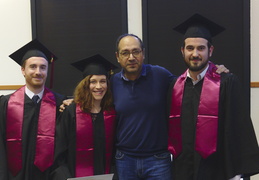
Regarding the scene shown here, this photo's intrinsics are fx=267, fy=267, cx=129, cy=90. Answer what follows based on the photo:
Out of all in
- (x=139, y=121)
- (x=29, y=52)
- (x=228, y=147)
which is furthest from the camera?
(x=29, y=52)

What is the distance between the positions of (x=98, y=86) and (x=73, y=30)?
1.89 metres

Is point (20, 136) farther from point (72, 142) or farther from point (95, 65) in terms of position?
point (95, 65)

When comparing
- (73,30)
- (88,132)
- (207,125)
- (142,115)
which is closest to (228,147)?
(207,125)

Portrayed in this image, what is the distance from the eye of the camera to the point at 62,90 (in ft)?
12.6

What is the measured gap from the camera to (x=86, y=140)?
2221 millimetres

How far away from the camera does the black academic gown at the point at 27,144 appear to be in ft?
7.29

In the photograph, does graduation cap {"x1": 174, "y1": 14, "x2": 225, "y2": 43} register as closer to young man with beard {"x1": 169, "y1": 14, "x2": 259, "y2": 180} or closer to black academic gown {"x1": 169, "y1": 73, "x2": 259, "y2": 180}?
young man with beard {"x1": 169, "y1": 14, "x2": 259, "y2": 180}

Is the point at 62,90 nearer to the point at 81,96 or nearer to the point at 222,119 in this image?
the point at 81,96

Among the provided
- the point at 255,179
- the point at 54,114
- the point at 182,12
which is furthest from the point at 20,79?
the point at 255,179

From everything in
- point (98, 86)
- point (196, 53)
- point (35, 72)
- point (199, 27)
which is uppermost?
point (199, 27)

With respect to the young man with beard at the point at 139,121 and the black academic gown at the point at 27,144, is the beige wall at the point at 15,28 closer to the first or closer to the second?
the young man with beard at the point at 139,121

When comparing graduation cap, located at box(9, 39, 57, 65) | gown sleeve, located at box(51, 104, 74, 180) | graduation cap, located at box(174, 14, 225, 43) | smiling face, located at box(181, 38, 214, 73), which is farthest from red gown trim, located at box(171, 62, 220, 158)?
graduation cap, located at box(9, 39, 57, 65)

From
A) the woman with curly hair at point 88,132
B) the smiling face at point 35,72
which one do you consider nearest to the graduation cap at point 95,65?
the woman with curly hair at point 88,132

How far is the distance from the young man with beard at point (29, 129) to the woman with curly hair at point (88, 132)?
5.1 inches
